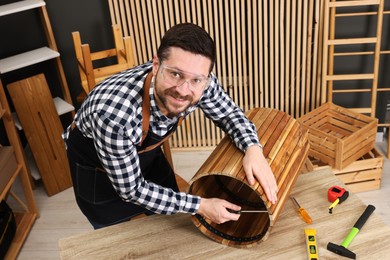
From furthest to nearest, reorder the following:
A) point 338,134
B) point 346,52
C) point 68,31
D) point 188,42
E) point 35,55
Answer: point 68,31, point 346,52, point 338,134, point 35,55, point 188,42

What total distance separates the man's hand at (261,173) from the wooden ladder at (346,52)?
2.13m

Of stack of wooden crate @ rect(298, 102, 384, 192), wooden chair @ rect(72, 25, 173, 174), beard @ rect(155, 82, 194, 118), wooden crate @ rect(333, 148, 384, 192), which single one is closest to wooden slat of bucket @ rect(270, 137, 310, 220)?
beard @ rect(155, 82, 194, 118)

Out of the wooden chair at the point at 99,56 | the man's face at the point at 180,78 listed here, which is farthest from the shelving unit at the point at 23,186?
the man's face at the point at 180,78

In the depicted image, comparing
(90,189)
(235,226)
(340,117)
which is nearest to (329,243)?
(235,226)

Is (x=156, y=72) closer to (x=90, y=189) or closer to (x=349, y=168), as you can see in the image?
(x=90, y=189)

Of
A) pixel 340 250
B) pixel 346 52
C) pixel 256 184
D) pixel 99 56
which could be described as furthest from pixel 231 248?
pixel 346 52

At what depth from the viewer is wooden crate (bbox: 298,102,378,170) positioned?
11.2ft

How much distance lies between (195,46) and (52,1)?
8.99 feet

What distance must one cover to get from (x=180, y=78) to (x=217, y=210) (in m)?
0.54

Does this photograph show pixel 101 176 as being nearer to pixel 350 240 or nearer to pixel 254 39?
pixel 350 240

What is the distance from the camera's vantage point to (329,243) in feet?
5.78

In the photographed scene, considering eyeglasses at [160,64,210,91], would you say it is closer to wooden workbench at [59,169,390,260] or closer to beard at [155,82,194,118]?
beard at [155,82,194,118]

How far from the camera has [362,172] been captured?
3.53 m

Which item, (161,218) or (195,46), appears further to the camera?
(161,218)
